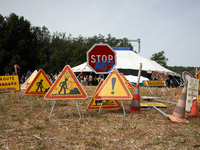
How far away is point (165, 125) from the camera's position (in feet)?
12.7

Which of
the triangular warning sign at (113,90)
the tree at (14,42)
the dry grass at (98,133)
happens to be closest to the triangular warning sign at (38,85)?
the dry grass at (98,133)

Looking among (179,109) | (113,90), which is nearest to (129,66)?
(113,90)

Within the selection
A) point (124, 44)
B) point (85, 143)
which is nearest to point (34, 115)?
point (85, 143)

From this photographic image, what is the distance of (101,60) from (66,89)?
8.09 feet

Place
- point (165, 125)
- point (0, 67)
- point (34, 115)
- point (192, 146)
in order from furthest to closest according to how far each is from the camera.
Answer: point (0, 67) → point (34, 115) → point (165, 125) → point (192, 146)

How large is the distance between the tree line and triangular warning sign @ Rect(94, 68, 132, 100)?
83.7 ft

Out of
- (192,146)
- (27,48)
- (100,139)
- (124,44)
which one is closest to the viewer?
(192,146)

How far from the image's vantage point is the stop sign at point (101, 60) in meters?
6.49

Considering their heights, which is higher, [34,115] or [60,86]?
[60,86]

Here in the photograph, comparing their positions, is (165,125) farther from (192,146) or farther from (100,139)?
(100,139)

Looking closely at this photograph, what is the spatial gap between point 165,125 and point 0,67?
40.7m

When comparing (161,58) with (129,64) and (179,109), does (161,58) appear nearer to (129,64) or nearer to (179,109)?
(129,64)

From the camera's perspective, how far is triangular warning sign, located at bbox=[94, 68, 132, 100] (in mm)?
4655

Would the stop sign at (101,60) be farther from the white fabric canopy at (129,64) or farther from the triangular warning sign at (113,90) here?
the white fabric canopy at (129,64)
